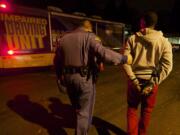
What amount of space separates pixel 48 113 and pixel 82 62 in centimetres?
239

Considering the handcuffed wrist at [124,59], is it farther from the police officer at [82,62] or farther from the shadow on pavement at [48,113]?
the shadow on pavement at [48,113]

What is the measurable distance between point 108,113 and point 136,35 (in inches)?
92.0

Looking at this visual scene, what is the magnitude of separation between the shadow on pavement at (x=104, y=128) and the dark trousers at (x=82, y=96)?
35.1 inches

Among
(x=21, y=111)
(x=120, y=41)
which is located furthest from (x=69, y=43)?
(x=120, y=41)

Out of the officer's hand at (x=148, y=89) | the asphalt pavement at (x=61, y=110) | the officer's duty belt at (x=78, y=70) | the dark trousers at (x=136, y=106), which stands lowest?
the asphalt pavement at (x=61, y=110)

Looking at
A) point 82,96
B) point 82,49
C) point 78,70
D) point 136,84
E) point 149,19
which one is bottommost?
point 82,96

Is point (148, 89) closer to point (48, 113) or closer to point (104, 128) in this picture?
point (104, 128)

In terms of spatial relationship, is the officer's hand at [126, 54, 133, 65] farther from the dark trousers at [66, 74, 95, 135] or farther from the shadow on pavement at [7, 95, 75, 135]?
the shadow on pavement at [7, 95, 75, 135]

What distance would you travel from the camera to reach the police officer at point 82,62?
294 centimetres

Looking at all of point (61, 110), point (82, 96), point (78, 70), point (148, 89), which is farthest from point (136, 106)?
point (61, 110)

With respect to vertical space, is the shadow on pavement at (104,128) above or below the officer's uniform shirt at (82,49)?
below

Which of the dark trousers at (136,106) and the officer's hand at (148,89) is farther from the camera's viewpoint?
the dark trousers at (136,106)

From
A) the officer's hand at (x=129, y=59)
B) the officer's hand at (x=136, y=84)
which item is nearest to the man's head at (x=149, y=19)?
the officer's hand at (x=129, y=59)

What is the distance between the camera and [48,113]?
5027 millimetres
